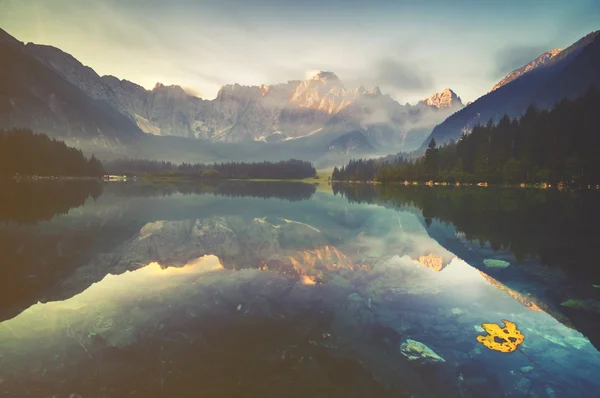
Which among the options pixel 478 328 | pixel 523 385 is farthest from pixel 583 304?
pixel 523 385

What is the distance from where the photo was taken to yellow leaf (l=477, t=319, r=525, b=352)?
1348cm

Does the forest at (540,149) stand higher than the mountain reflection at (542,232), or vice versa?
the forest at (540,149)

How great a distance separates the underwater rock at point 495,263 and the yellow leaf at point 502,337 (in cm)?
1112

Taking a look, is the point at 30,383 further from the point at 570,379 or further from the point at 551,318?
the point at 551,318

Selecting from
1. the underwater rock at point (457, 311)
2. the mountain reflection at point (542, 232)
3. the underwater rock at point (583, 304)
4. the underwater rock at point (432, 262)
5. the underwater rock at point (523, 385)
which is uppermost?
the mountain reflection at point (542, 232)

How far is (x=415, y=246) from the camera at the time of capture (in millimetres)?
33031

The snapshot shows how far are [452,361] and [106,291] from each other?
63.4 ft

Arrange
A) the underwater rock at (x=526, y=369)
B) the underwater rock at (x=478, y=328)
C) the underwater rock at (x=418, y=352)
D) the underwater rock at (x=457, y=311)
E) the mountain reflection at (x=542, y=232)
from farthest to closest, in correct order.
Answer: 1. the mountain reflection at (x=542, y=232)
2. the underwater rock at (x=457, y=311)
3. the underwater rock at (x=478, y=328)
4. the underwater rock at (x=418, y=352)
5. the underwater rock at (x=526, y=369)

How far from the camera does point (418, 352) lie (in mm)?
12867

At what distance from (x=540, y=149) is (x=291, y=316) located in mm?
156124

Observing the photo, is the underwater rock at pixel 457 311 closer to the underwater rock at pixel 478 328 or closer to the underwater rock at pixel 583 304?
the underwater rock at pixel 478 328

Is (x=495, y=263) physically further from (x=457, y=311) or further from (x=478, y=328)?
(x=478, y=328)

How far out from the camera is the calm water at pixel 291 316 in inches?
421

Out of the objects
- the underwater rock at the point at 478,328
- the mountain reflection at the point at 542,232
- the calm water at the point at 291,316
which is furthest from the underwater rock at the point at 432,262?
the underwater rock at the point at 478,328
